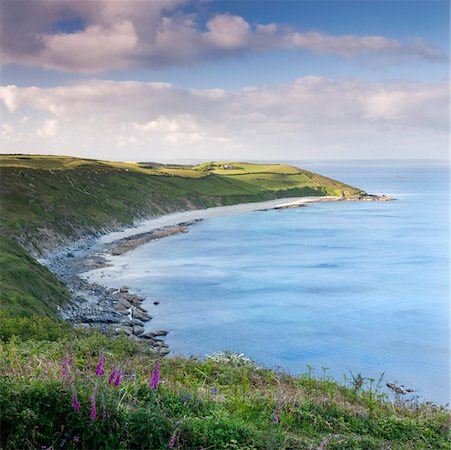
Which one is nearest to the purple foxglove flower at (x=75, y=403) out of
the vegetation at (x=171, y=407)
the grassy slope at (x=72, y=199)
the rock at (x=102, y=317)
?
the vegetation at (x=171, y=407)

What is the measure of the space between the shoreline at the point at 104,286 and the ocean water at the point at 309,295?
1992 millimetres

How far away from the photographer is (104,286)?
57281 mm

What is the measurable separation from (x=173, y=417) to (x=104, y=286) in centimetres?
5003

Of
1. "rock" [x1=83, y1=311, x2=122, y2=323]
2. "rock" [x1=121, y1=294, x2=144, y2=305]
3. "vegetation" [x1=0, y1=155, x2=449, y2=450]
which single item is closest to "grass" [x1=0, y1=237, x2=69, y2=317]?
"rock" [x1=83, y1=311, x2=122, y2=323]

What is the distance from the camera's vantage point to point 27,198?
290ft

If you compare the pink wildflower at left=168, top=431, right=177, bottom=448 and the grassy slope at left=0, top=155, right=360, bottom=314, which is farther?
the grassy slope at left=0, top=155, right=360, bottom=314

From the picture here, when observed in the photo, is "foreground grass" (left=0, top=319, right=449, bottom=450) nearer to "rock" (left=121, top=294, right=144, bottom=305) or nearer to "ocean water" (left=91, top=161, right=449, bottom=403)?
"ocean water" (left=91, top=161, right=449, bottom=403)

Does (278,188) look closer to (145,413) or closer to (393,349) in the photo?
(393,349)

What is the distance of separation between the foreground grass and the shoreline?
12384 mm

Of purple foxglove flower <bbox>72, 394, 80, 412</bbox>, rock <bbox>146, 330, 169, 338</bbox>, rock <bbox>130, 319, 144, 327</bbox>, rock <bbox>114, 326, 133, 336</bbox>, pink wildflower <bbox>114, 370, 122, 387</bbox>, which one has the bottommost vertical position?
rock <bbox>146, 330, 169, 338</bbox>

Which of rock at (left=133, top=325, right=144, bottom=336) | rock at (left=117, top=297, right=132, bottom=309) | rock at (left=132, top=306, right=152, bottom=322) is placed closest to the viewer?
rock at (left=133, top=325, right=144, bottom=336)

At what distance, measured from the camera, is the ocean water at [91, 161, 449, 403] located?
39.9 metres

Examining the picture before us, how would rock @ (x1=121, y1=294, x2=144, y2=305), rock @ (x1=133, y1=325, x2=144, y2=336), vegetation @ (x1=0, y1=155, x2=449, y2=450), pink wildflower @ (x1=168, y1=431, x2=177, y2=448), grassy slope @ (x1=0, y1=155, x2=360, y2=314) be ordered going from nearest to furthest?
pink wildflower @ (x1=168, y1=431, x2=177, y2=448), vegetation @ (x1=0, y1=155, x2=449, y2=450), rock @ (x1=133, y1=325, x2=144, y2=336), grassy slope @ (x1=0, y1=155, x2=360, y2=314), rock @ (x1=121, y1=294, x2=144, y2=305)

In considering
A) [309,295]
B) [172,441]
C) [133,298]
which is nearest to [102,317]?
[133,298]
